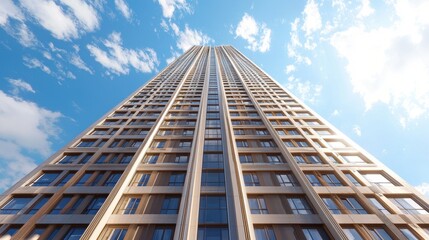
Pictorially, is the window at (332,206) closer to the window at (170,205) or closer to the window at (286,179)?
the window at (286,179)

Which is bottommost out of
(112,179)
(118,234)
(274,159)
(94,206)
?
(118,234)

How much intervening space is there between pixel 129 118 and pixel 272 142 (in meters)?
21.1

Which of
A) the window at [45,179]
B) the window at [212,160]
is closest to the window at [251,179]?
the window at [212,160]

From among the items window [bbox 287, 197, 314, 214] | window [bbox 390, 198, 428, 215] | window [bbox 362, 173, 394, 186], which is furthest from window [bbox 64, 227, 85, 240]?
window [bbox 362, 173, 394, 186]

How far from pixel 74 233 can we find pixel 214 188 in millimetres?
10833

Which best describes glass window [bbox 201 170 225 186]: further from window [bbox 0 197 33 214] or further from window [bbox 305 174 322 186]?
window [bbox 0 197 33 214]

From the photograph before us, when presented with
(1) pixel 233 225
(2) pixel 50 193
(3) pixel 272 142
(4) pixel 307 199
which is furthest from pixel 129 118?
(4) pixel 307 199

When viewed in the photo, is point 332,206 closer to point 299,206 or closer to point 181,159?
point 299,206

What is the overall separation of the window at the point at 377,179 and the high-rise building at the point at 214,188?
0.10 metres

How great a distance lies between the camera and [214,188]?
1722cm

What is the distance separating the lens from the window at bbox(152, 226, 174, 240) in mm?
13921

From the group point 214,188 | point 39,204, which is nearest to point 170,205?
point 214,188

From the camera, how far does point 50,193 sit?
17.8 meters

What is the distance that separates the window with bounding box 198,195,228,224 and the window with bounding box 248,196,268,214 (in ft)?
7.09
